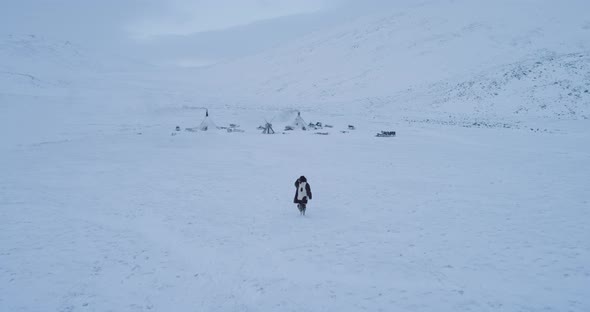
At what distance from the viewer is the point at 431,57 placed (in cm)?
7494

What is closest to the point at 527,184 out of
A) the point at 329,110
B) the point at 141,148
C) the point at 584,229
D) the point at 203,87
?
the point at 584,229

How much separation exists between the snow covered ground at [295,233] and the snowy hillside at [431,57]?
3220 centimetres

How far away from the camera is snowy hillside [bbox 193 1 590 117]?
5759 centimetres

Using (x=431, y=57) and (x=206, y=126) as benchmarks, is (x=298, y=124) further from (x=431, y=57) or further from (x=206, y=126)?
(x=431, y=57)

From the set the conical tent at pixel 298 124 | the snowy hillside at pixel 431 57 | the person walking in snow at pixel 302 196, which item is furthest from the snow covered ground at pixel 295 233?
the snowy hillside at pixel 431 57

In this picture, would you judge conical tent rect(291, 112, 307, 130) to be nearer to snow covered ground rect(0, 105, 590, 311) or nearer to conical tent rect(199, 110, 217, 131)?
conical tent rect(199, 110, 217, 131)

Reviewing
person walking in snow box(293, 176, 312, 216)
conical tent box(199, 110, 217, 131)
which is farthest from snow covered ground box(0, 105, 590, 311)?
conical tent box(199, 110, 217, 131)

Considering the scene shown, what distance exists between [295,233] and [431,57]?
70.8m

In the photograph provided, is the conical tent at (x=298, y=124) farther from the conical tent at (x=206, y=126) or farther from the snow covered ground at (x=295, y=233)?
the snow covered ground at (x=295, y=233)

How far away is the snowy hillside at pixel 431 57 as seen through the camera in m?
57.6

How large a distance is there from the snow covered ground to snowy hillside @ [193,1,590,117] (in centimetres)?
3220

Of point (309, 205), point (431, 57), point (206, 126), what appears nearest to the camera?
point (309, 205)

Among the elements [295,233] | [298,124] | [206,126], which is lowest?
[295,233]

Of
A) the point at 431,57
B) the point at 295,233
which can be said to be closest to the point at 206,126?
the point at 295,233
